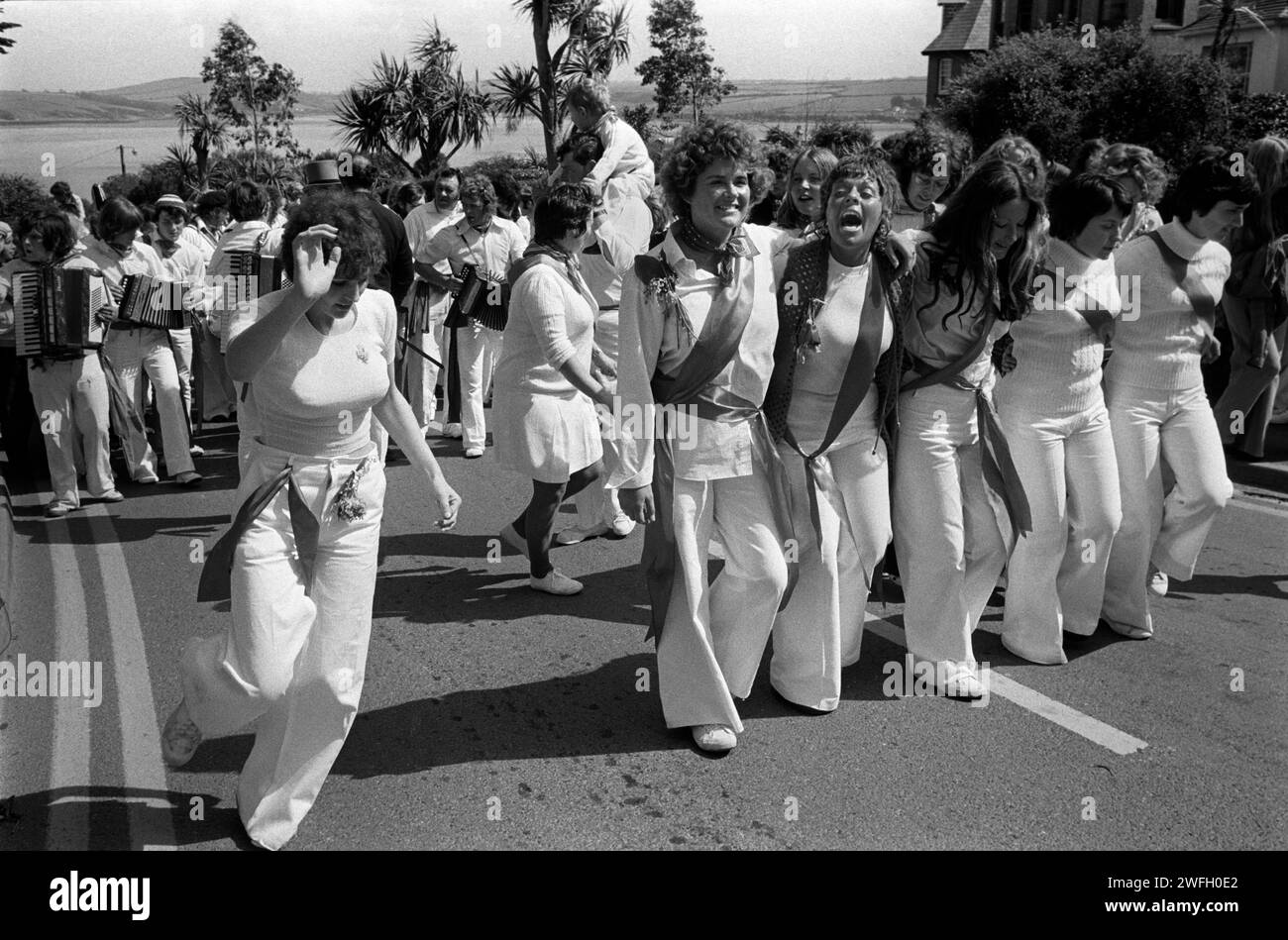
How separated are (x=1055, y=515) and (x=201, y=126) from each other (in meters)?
31.4

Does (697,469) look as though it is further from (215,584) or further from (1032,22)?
(1032,22)

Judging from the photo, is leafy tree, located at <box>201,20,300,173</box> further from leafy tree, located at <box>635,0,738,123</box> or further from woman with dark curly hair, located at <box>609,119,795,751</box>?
woman with dark curly hair, located at <box>609,119,795,751</box>

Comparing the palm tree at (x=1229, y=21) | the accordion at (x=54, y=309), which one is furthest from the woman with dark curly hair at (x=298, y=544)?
the palm tree at (x=1229, y=21)

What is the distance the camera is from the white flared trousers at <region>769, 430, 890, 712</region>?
4.57 metres

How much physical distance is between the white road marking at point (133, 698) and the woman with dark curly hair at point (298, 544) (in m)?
0.33

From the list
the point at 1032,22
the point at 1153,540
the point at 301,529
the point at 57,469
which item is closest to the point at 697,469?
the point at 301,529

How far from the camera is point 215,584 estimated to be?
374 cm

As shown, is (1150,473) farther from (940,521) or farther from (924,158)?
(924,158)

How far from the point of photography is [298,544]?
3.62 metres

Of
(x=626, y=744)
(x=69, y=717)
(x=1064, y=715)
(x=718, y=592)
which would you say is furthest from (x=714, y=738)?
(x=69, y=717)

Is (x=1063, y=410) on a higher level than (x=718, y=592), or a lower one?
higher

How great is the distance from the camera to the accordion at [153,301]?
27.3 ft

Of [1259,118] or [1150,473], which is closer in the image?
[1150,473]

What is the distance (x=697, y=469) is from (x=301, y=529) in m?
1.36
